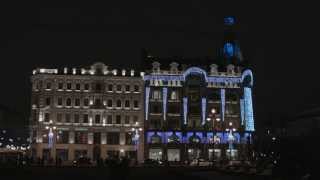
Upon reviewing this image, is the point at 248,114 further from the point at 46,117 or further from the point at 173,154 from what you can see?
the point at 46,117

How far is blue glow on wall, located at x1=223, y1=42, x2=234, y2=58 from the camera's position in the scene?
118 meters

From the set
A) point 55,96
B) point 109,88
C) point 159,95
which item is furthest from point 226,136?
point 55,96

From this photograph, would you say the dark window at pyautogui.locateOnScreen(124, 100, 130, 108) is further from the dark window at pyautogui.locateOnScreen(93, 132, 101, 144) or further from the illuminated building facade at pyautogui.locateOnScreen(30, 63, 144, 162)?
the dark window at pyautogui.locateOnScreen(93, 132, 101, 144)

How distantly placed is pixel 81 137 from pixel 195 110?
69.6 ft

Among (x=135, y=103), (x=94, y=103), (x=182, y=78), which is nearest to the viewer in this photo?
(x=94, y=103)

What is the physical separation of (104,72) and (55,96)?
31.5 feet

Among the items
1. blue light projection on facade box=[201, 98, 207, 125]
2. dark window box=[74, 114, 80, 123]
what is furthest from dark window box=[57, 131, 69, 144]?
blue light projection on facade box=[201, 98, 207, 125]

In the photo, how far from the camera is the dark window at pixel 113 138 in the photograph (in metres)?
101

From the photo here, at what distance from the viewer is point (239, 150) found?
104312 mm

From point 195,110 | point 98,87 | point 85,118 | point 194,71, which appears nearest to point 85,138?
point 85,118

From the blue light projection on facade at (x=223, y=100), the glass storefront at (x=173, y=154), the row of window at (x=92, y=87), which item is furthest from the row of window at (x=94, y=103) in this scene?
the blue light projection on facade at (x=223, y=100)

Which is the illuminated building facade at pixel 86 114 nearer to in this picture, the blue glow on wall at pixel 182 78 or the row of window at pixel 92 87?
the row of window at pixel 92 87

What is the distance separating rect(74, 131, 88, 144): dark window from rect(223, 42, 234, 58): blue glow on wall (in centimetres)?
3507

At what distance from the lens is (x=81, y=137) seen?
10019 cm
